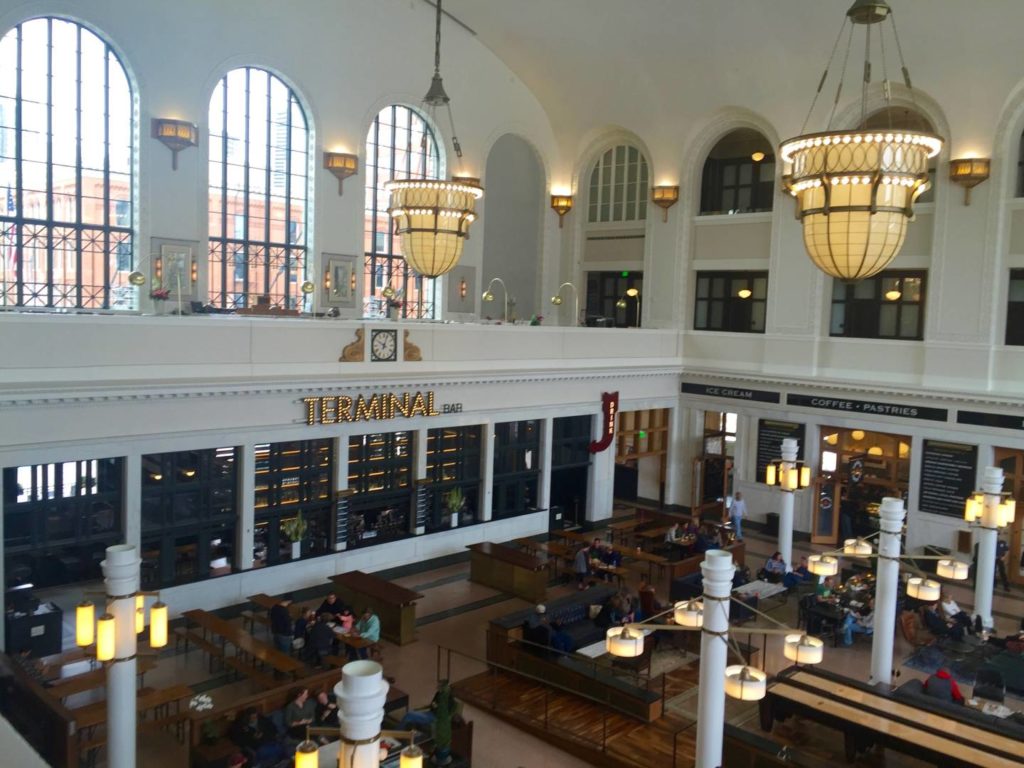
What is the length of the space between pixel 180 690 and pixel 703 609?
5.95 metres

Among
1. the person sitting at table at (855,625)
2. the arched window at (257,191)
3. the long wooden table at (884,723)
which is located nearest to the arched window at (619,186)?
the arched window at (257,191)

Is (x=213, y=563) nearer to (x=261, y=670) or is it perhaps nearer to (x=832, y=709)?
(x=261, y=670)

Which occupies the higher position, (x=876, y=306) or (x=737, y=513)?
(x=876, y=306)

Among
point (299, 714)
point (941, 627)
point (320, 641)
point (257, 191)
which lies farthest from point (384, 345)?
point (941, 627)

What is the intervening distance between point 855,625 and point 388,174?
1227 cm

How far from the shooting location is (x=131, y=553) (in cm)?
696

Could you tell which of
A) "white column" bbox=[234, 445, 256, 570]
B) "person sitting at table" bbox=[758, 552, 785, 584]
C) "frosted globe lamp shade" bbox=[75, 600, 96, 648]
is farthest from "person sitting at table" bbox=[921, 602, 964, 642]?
"frosted globe lamp shade" bbox=[75, 600, 96, 648]

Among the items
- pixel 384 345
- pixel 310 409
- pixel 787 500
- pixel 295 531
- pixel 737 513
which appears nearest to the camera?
pixel 310 409

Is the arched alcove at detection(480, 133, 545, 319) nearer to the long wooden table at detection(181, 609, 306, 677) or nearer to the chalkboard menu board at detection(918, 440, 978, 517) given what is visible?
the chalkboard menu board at detection(918, 440, 978, 517)

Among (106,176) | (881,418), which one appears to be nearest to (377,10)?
(106,176)

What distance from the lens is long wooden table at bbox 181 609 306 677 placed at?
1035 centimetres

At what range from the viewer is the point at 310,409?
43.8 feet

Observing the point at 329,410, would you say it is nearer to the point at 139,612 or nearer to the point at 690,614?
the point at 139,612

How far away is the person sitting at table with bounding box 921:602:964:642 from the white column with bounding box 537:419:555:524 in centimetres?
722
